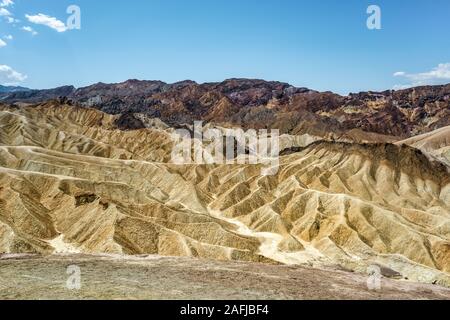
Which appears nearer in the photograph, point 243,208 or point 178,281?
point 178,281

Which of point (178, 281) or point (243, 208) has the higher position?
point (178, 281)

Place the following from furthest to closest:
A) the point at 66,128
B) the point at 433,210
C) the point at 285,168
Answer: the point at 66,128 < the point at 285,168 < the point at 433,210

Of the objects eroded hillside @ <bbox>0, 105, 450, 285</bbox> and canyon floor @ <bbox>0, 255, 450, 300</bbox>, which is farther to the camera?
eroded hillside @ <bbox>0, 105, 450, 285</bbox>

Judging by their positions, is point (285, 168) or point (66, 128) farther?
point (66, 128)

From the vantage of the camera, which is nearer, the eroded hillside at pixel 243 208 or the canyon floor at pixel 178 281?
the canyon floor at pixel 178 281

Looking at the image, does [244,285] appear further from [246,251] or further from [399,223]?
[399,223]

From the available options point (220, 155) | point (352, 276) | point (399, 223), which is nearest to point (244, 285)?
point (352, 276)
